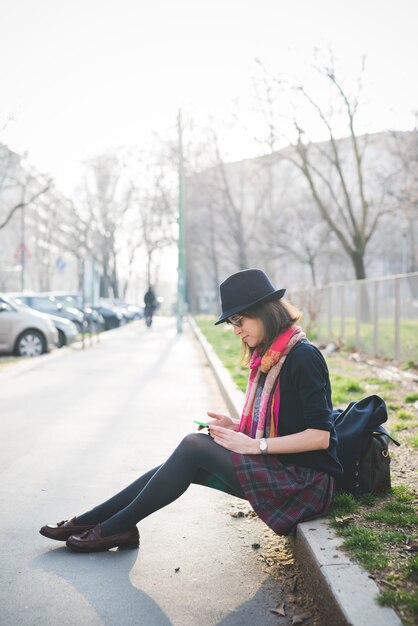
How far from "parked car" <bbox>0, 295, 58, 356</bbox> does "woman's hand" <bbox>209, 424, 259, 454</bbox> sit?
14.2 m

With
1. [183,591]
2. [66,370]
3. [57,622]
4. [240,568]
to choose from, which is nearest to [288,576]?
[240,568]

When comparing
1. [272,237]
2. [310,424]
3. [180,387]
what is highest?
[272,237]

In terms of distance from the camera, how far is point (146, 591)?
11.8 feet

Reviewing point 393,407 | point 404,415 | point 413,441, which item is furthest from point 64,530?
point 393,407

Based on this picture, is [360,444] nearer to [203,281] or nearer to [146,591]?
[146,591]

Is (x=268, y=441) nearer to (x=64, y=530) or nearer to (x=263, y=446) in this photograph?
(x=263, y=446)

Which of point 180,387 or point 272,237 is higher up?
point 272,237

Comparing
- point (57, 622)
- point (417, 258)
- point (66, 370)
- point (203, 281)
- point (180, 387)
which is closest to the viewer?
point (57, 622)

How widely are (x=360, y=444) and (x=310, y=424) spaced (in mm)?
515

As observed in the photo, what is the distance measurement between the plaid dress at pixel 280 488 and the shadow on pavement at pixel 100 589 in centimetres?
71

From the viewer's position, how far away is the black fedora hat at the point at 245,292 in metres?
3.81

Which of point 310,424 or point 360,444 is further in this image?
point 360,444

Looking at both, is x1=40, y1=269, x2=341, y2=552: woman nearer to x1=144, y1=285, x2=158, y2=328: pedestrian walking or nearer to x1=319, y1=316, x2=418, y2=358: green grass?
x1=319, y1=316, x2=418, y2=358: green grass

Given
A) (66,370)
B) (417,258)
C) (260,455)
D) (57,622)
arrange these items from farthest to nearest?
1. (417,258)
2. (66,370)
3. (260,455)
4. (57,622)
